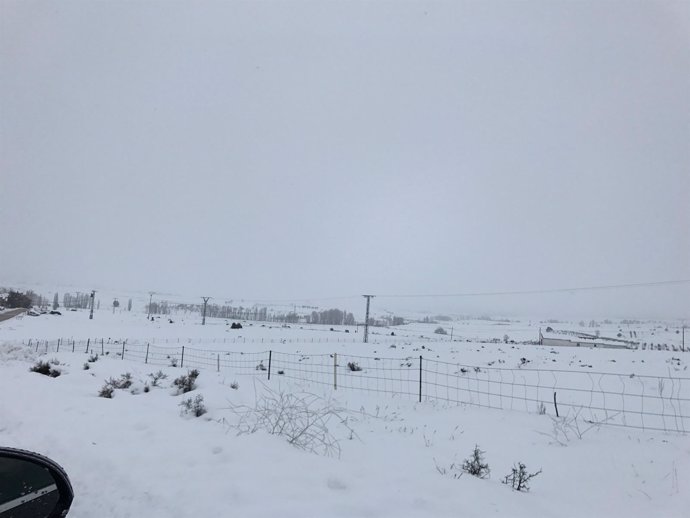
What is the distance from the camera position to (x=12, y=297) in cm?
8625

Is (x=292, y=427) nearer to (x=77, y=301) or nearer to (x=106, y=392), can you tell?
(x=106, y=392)

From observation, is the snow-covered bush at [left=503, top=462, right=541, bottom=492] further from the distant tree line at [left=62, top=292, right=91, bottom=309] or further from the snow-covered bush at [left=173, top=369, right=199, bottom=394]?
the distant tree line at [left=62, top=292, right=91, bottom=309]

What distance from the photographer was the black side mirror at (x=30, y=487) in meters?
2.08

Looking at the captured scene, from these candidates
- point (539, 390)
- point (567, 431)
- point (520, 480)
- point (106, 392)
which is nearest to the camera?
point (520, 480)

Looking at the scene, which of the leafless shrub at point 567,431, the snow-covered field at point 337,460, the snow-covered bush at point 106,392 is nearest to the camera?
the snow-covered field at point 337,460

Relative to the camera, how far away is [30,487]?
220 cm

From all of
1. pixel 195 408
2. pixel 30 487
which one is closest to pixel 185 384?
pixel 195 408

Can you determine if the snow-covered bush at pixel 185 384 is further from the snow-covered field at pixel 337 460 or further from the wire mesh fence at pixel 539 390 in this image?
the wire mesh fence at pixel 539 390

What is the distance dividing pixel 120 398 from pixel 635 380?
19986 millimetres

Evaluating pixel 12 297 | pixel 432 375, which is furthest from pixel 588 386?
pixel 12 297

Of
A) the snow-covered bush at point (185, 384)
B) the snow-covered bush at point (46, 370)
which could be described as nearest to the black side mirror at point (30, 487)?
Answer: the snow-covered bush at point (185, 384)

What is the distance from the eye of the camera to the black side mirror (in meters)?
2.08

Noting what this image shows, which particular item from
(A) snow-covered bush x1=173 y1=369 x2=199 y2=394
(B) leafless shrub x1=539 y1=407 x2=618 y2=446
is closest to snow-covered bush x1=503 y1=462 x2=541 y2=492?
(B) leafless shrub x1=539 y1=407 x2=618 y2=446

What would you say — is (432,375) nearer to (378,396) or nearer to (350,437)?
(378,396)
